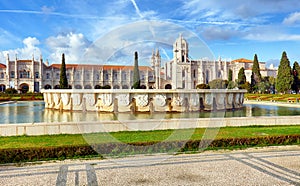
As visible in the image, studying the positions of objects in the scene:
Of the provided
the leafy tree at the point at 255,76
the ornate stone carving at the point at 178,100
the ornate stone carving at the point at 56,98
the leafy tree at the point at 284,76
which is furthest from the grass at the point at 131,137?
the leafy tree at the point at 255,76

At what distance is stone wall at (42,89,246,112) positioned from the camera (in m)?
13.1

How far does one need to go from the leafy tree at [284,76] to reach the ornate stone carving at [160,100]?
35.1 m

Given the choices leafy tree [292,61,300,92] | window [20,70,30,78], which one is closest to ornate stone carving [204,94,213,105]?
leafy tree [292,61,300,92]

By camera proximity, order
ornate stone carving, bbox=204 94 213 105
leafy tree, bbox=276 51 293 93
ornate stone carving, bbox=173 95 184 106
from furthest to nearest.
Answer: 1. leafy tree, bbox=276 51 293 93
2. ornate stone carving, bbox=204 94 213 105
3. ornate stone carving, bbox=173 95 184 106

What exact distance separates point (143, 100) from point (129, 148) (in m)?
7.14

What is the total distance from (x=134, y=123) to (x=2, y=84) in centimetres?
6360

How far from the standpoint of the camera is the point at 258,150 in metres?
6.46

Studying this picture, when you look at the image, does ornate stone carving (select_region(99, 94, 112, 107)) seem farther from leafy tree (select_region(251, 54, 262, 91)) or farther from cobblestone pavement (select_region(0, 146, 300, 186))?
leafy tree (select_region(251, 54, 262, 91))

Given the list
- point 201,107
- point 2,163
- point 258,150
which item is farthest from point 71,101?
point 258,150

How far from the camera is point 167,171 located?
477 centimetres

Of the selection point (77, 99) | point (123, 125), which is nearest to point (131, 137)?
point (123, 125)

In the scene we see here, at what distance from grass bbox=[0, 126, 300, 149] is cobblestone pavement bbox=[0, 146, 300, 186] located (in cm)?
75

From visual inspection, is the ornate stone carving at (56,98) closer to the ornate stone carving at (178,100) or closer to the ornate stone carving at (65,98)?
the ornate stone carving at (65,98)

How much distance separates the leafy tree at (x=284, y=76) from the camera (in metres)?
41.6
